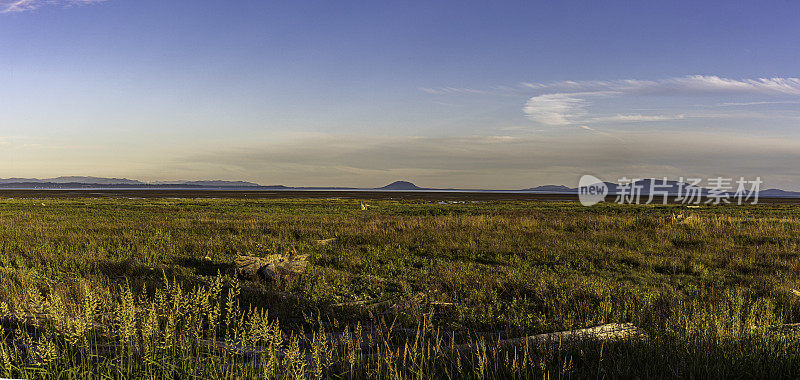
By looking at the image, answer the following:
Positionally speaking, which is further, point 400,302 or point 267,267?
point 267,267

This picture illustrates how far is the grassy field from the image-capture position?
407 cm

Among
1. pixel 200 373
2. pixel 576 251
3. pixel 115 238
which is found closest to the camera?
pixel 200 373

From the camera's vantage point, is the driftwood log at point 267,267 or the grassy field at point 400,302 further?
the driftwood log at point 267,267

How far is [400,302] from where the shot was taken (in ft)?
25.1

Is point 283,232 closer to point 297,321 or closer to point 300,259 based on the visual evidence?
point 300,259

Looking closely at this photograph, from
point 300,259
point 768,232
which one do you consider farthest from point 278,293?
point 768,232

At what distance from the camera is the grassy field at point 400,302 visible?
4066mm

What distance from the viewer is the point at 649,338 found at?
16.4 feet

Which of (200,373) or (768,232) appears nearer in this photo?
(200,373)

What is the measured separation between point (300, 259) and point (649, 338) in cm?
804

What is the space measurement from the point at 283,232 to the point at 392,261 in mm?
7714

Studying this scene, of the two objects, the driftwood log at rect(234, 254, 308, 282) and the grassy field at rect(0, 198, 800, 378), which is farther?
the driftwood log at rect(234, 254, 308, 282)

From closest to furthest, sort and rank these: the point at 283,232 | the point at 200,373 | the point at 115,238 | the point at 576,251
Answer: the point at 200,373 → the point at 576,251 → the point at 115,238 → the point at 283,232

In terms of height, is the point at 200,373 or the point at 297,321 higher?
the point at 200,373
